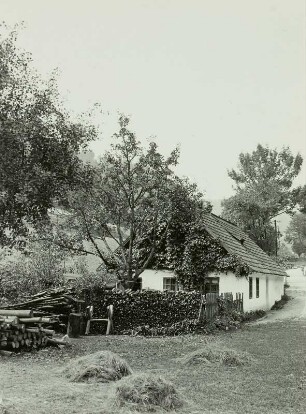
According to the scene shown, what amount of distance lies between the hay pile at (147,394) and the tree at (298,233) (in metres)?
101

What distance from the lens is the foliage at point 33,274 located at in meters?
24.6

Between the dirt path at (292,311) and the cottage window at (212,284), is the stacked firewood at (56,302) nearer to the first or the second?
the cottage window at (212,284)

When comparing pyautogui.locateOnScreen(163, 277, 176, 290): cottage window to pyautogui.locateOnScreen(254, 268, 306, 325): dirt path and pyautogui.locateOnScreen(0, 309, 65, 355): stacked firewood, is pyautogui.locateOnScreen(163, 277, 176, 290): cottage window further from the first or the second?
pyautogui.locateOnScreen(0, 309, 65, 355): stacked firewood

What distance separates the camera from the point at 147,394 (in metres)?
8.39

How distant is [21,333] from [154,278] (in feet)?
44.5

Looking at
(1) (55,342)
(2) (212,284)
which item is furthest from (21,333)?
(2) (212,284)

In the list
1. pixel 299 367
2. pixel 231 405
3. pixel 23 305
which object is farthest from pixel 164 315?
pixel 231 405

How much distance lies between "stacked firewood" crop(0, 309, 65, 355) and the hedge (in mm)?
5845

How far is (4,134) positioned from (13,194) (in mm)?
2476

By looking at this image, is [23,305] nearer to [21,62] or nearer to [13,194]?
[13,194]

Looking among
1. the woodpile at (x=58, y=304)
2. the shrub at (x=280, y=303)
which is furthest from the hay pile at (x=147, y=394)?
the shrub at (x=280, y=303)

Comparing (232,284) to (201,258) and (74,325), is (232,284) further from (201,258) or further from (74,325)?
(74,325)

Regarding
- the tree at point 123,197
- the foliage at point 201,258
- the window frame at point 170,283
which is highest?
the tree at point 123,197

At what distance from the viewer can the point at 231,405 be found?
28.2ft
